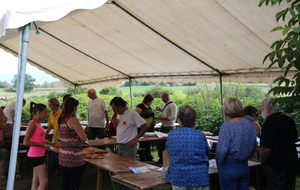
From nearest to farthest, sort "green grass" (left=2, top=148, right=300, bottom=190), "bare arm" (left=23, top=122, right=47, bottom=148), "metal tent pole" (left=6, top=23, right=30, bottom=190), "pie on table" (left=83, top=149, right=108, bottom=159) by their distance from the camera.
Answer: "metal tent pole" (left=6, top=23, right=30, bottom=190), "bare arm" (left=23, top=122, right=47, bottom=148), "pie on table" (left=83, top=149, right=108, bottom=159), "green grass" (left=2, top=148, right=300, bottom=190)

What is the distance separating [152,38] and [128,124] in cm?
184

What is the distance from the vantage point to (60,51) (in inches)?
315

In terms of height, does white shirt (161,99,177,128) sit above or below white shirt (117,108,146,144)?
above

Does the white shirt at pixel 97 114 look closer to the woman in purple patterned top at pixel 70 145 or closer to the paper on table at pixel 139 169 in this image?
the woman in purple patterned top at pixel 70 145

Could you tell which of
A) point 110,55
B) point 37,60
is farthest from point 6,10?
point 37,60

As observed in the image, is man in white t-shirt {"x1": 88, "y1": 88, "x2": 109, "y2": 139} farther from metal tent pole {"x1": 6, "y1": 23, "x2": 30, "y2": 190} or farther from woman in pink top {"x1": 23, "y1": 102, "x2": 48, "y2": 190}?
metal tent pole {"x1": 6, "y1": 23, "x2": 30, "y2": 190}

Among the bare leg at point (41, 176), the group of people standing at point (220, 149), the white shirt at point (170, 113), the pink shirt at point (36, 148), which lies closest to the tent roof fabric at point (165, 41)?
the white shirt at point (170, 113)

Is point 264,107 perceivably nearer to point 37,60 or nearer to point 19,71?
point 19,71

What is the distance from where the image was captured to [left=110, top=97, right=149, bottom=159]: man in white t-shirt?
487cm

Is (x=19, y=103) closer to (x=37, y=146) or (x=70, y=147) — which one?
(x=70, y=147)

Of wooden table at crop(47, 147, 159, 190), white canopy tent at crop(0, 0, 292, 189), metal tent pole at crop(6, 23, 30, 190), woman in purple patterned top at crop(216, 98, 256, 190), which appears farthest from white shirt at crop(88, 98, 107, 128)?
metal tent pole at crop(6, 23, 30, 190)

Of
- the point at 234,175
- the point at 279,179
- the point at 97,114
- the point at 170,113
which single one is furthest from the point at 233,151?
the point at 97,114

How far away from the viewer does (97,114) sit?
25.1 feet

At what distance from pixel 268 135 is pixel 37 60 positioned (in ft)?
23.5
